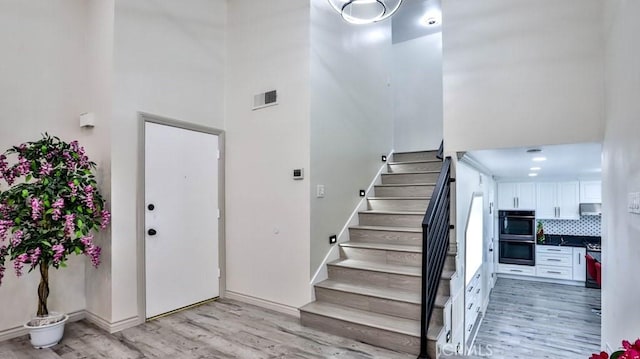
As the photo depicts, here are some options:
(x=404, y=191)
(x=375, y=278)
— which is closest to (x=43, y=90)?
(x=375, y=278)

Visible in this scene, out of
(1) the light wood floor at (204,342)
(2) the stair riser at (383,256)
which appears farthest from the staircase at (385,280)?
(1) the light wood floor at (204,342)

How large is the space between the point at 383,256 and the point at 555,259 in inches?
217

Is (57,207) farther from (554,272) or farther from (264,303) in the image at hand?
(554,272)

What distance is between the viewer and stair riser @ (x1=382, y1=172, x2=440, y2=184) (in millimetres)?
4510

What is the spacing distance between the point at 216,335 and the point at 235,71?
3.02 m

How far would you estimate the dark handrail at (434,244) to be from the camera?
2.61m

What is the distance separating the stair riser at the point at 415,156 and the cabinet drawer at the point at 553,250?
159 inches

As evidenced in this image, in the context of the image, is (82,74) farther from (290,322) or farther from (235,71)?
(290,322)

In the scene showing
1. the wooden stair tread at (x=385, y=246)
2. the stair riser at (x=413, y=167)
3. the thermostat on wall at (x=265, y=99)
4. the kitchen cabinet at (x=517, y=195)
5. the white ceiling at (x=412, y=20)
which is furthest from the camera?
the kitchen cabinet at (x=517, y=195)

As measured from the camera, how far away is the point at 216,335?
3.07m

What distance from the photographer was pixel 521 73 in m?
3.06

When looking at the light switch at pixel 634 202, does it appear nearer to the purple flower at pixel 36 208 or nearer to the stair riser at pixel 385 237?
the stair riser at pixel 385 237

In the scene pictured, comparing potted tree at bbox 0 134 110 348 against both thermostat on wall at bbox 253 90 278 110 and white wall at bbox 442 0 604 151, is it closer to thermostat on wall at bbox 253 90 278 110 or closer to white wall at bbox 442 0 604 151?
thermostat on wall at bbox 253 90 278 110

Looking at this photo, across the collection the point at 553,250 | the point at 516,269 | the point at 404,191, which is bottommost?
the point at 516,269
